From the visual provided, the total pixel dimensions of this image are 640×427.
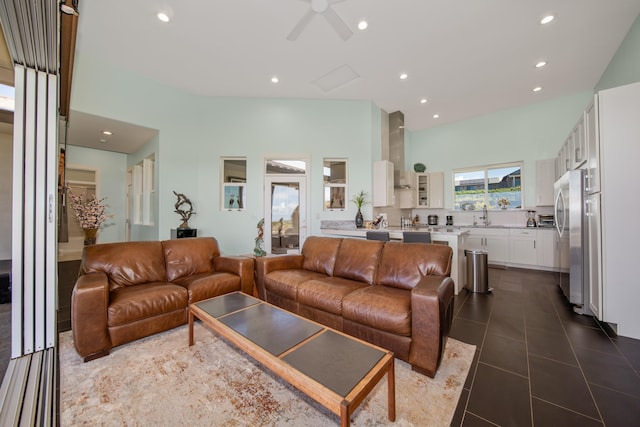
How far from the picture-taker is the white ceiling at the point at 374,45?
114 inches

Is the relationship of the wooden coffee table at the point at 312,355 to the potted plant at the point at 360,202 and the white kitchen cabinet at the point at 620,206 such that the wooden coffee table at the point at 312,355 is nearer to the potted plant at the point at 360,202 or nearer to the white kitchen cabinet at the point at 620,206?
the white kitchen cabinet at the point at 620,206

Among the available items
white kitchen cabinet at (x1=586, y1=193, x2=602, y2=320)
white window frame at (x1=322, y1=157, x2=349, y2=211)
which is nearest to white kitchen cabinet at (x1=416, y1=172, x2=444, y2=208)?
white window frame at (x1=322, y1=157, x2=349, y2=211)

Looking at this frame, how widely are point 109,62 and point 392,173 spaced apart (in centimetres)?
550

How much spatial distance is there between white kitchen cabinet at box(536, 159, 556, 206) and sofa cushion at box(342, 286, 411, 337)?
505 cm

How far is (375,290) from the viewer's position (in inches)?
90.5

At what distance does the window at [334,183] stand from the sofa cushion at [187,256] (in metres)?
2.68

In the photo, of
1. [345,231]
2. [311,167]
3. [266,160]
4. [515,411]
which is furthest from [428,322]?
[266,160]

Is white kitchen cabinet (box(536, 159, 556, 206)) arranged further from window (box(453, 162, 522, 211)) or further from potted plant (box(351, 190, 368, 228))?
potted plant (box(351, 190, 368, 228))

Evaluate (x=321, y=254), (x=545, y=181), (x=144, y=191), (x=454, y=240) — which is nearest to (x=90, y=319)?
(x=321, y=254)

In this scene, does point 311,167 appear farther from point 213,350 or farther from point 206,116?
point 213,350

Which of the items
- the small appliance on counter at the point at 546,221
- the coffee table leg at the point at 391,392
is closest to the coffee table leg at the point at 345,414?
the coffee table leg at the point at 391,392

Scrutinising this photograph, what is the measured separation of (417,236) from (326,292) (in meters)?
1.90

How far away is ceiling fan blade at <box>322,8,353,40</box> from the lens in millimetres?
2791

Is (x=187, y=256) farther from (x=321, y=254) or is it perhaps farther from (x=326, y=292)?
(x=326, y=292)
